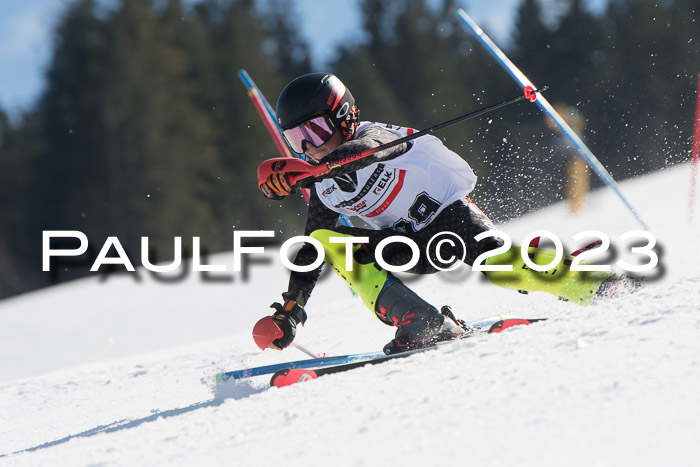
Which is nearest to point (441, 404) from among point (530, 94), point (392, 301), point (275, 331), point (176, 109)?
point (392, 301)

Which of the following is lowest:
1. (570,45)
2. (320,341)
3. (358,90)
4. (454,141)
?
(320,341)

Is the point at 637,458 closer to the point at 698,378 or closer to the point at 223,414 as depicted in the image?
the point at 698,378

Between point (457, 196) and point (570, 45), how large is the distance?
34.5 m

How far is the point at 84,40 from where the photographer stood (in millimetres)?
27344

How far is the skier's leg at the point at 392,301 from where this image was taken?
2.89 m

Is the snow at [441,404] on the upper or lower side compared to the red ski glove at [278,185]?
lower

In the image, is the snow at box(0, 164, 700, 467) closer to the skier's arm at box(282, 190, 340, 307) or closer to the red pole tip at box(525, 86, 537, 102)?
the skier's arm at box(282, 190, 340, 307)

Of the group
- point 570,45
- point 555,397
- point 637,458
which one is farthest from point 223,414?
point 570,45

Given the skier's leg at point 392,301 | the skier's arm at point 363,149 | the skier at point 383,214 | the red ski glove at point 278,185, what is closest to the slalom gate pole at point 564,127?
the skier at point 383,214

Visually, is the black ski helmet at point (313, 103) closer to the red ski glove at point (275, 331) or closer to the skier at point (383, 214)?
the skier at point (383, 214)

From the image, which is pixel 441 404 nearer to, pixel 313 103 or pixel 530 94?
pixel 313 103

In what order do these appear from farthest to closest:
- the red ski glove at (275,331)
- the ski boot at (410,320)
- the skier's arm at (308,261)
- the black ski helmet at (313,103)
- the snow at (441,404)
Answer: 1. the skier's arm at (308,261)
2. the red ski glove at (275,331)
3. the black ski helmet at (313,103)
4. the ski boot at (410,320)
5. the snow at (441,404)

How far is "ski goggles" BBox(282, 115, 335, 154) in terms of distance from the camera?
3168mm

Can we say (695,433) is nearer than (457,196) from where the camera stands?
Yes
